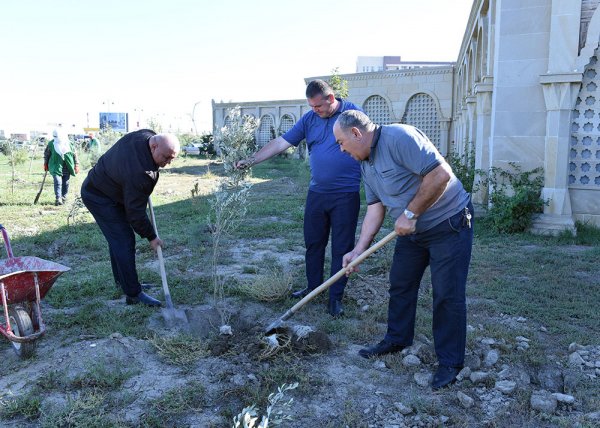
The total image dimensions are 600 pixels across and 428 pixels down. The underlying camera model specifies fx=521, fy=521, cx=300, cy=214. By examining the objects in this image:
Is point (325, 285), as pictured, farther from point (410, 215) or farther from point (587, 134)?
point (587, 134)

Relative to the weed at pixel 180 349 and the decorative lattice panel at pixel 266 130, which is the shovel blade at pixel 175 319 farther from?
the decorative lattice panel at pixel 266 130

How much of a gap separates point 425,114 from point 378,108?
194 cm

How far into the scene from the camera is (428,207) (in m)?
3.00

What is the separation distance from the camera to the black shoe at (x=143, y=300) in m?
4.54

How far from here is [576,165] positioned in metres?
7.78

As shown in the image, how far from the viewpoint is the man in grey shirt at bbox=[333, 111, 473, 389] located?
296 centimetres

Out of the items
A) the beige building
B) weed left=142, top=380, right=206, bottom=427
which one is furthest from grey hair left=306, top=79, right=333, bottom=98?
the beige building

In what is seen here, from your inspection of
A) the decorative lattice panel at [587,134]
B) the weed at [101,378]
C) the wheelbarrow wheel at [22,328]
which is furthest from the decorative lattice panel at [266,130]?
the weed at [101,378]

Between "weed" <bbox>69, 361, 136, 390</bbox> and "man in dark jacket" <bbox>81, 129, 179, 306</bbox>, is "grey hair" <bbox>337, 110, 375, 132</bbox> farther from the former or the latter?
"weed" <bbox>69, 361, 136, 390</bbox>

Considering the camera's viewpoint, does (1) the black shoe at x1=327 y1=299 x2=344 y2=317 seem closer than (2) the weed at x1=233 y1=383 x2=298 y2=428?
No

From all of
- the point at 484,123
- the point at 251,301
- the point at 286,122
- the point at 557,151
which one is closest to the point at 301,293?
the point at 251,301

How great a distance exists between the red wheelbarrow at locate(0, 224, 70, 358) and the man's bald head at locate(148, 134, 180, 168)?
110 centimetres

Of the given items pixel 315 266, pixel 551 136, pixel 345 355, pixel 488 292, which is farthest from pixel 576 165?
pixel 345 355

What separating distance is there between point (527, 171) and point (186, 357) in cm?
634
